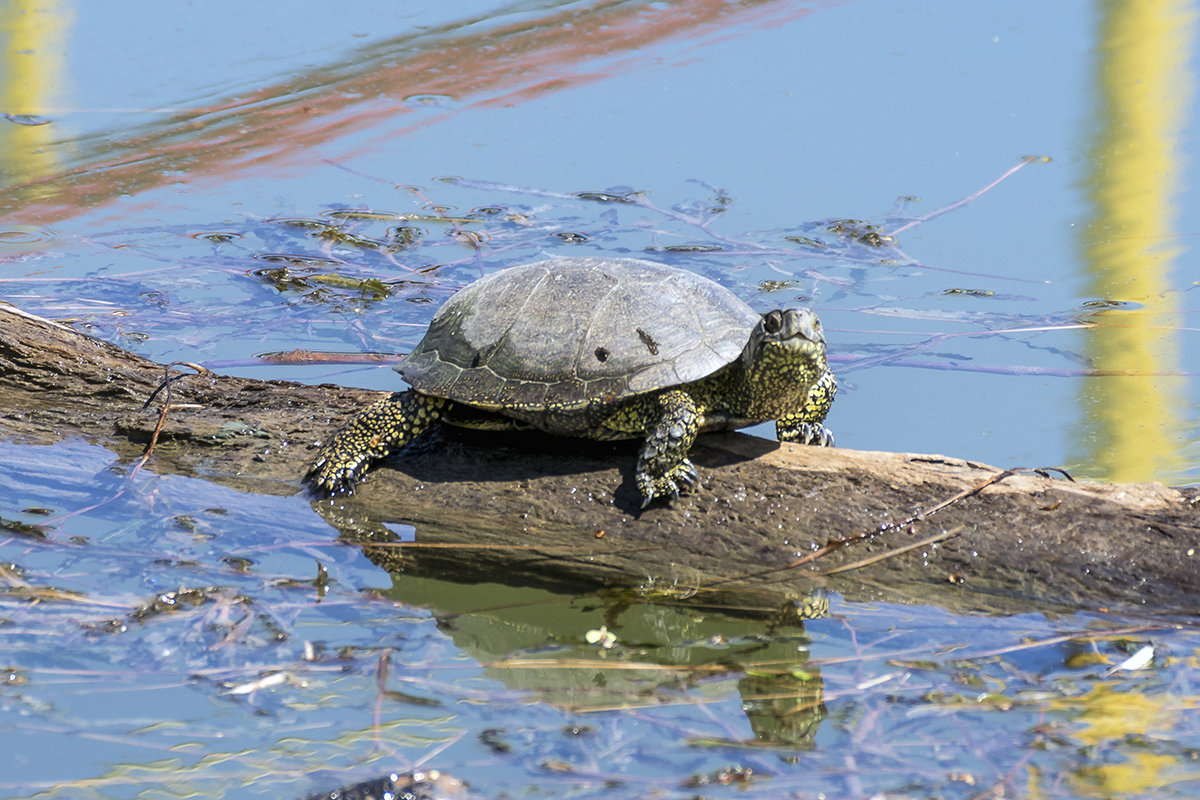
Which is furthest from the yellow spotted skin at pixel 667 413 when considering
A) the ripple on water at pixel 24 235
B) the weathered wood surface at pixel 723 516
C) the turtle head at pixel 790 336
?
the ripple on water at pixel 24 235

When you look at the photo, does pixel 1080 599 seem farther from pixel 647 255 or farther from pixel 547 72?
pixel 547 72

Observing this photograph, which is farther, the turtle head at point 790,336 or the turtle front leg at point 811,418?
the turtle front leg at point 811,418

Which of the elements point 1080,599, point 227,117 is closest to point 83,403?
point 1080,599

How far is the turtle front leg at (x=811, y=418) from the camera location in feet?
14.7

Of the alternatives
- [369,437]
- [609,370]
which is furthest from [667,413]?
[369,437]

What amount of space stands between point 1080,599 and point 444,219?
19.9 ft

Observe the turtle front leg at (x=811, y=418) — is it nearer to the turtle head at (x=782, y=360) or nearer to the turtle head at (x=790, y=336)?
the turtle head at (x=782, y=360)

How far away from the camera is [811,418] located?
4.57 m

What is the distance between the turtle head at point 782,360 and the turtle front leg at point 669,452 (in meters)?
0.25

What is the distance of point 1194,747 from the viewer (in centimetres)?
313

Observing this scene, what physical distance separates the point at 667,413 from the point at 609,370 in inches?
11.4

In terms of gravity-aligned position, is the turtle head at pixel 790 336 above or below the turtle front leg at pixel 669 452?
above

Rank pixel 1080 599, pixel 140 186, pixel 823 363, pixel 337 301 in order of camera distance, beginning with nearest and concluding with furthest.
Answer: pixel 1080 599 < pixel 823 363 < pixel 337 301 < pixel 140 186

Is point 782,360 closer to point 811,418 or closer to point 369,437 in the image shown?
point 811,418
